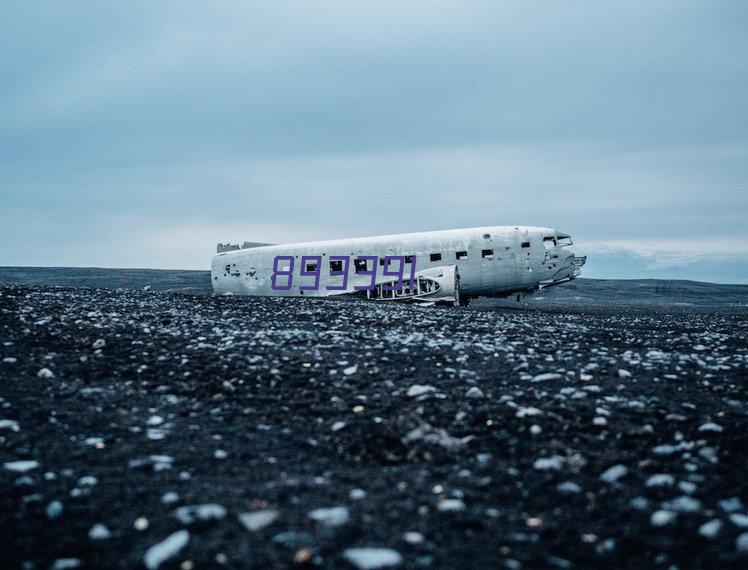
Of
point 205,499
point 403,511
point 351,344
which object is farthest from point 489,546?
point 351,344

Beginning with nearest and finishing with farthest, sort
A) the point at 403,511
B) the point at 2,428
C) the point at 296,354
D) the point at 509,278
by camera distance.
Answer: the point at 403,511 → the point at 2,428 → the point at 296,354 → the point at 509,278

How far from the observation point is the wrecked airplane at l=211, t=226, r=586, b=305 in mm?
31641

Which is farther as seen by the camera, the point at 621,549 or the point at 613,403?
the point at 613,403

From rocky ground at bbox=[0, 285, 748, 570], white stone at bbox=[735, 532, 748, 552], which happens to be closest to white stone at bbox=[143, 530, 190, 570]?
rocky ground at bbox=[0, 285, 748, 570]

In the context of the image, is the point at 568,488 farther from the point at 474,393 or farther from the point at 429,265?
the point at 429,265

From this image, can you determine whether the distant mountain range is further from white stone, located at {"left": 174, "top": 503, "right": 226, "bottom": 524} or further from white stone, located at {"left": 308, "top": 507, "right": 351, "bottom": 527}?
white stone, located at {"left": 174, "top": 503, "right": 226, "bottom": 524}

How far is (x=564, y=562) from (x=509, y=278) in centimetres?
2961

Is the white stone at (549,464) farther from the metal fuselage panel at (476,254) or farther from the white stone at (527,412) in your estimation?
the metal fuselage panel at (476,254)

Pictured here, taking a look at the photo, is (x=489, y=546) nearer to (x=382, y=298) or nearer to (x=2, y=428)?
(x=2, y=428)

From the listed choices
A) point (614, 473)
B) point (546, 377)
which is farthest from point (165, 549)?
point (546, 377)

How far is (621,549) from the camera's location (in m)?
3.69

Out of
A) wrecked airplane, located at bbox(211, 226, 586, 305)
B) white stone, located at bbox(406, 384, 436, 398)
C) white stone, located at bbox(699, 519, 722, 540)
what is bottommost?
white stone, located at bbox(699, 519, 722, 540)

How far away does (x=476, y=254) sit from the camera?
31688mm

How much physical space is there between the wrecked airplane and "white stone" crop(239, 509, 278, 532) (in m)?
26.7
